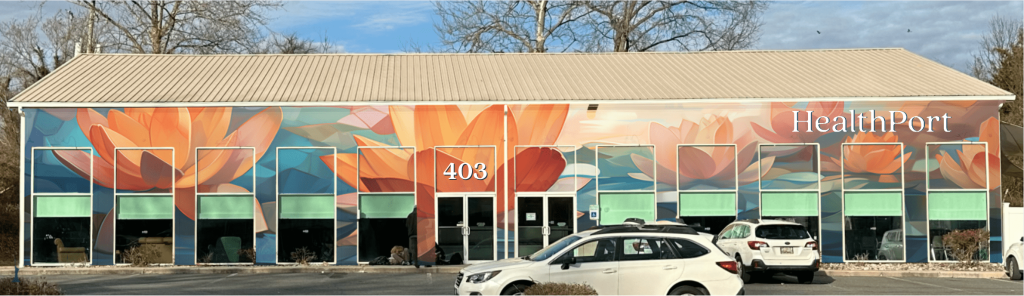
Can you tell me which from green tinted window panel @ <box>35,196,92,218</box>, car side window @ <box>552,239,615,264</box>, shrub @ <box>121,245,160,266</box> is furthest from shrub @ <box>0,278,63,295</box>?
green tinted window panel @ <box>35,196,92,218</box>

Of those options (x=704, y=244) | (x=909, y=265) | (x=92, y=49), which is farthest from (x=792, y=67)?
(x=92, y=49)

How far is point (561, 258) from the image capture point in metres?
13.3

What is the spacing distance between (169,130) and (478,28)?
20587mm

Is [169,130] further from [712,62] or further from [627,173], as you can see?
[712,62]

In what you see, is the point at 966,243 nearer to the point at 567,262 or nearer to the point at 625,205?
the point at 625,205

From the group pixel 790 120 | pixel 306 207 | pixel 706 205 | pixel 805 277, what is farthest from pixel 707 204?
pixel 306 207

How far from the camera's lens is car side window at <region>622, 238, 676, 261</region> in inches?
520

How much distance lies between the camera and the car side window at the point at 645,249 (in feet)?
43.3

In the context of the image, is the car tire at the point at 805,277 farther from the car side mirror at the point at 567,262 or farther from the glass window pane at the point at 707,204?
the car side mirror at the point at 567,262

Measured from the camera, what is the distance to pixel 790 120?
25.0m

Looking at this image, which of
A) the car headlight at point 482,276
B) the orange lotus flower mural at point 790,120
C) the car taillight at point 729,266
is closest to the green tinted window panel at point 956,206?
the orange lotus flower mural at point 790,120

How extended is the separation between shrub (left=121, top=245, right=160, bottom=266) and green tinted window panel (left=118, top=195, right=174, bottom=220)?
2.77ft

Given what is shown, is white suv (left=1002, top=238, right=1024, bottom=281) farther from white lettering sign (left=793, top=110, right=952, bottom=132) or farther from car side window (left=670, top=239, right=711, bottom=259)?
car side window (left=670, top=239, right=711, bottom=259)

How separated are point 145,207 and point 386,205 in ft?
20.9
